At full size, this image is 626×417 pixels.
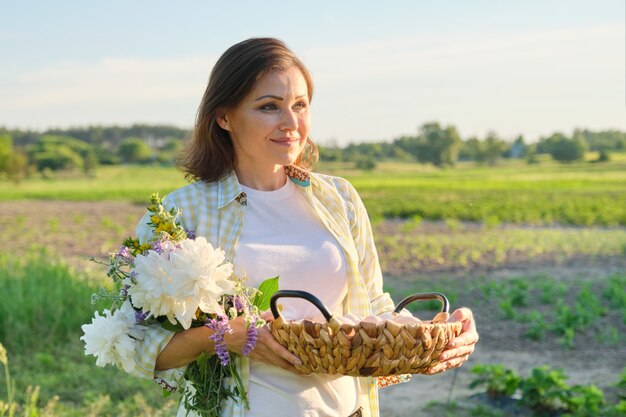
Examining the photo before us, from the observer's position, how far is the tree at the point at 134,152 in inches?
2084

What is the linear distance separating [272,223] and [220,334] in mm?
384

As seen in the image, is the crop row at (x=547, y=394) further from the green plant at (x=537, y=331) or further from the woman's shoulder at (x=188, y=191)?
the woman's shoulder at (x=188, y=191)

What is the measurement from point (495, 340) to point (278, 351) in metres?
4.98

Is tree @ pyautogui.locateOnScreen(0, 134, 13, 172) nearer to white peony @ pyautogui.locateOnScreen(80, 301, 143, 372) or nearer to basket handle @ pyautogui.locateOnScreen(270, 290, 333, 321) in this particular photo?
white peony @ pyautogui.locateOnScreen(80, 301, 143, 372)

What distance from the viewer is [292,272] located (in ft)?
6.30

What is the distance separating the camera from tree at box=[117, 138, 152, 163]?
5294 centimetres

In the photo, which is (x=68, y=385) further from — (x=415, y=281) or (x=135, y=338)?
(x=415, y=281)

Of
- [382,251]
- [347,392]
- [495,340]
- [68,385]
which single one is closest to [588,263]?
[382,251]

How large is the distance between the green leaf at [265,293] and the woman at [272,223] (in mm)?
93

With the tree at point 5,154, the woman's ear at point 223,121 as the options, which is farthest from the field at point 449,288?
the tree at point 5,154

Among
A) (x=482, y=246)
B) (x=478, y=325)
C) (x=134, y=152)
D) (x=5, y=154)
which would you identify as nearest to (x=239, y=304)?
(x=478, y=325)

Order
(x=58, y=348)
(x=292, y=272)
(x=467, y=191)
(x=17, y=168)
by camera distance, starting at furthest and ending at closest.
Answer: (x=17, y=168) → (x=467, y=191) → (x=58, y=348) → (x=292, y=272)

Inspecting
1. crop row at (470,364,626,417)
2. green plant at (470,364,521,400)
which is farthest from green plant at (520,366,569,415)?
green plant at (470,364,521,400)

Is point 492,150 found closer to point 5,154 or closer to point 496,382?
point 5,154
